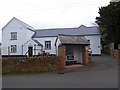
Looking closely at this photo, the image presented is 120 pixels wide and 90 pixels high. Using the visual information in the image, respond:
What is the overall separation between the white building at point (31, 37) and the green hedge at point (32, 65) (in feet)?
87.5

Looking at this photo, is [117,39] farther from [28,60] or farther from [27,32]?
[27,32]

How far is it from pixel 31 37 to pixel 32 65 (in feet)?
103

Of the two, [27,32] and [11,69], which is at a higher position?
[27,32]

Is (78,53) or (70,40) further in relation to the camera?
(78,53)

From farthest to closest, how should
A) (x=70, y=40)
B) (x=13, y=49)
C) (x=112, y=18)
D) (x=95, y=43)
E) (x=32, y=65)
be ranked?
(x=13, y=49)
(x=95, y=43)
(x=112, y=18)
(x=70, y=40)
(x=32, y=65)

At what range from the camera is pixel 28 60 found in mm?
28188

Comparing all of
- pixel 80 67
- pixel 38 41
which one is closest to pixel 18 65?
pixel 80 67

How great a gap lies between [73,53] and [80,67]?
2.58 meters

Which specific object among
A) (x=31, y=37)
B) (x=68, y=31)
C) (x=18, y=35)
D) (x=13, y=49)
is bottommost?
(x=13, y=49)

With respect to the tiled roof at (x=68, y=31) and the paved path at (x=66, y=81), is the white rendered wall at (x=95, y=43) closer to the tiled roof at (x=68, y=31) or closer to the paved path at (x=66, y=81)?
the tiled roof at (x=68, y=31)

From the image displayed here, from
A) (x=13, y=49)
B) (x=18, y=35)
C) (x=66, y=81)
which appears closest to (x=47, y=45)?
(x=18, y=35)

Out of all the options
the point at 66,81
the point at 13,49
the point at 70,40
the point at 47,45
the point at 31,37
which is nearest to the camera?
the point at 66,81

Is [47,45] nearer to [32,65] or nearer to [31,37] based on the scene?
[31,37]

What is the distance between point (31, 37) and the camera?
59.1m
